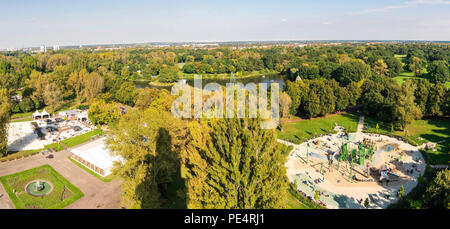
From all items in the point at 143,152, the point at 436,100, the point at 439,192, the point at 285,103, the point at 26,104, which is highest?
the point at 436,100

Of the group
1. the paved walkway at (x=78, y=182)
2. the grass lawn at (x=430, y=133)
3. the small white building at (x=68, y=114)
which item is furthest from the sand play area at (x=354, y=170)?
the small white building at (x=68, y=114)

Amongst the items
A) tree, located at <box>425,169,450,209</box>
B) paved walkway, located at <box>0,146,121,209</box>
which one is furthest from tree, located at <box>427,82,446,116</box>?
paved walkway, located at <box>0,146,121,209</box>

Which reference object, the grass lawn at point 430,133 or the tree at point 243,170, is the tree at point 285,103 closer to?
the grass lawn at point 430,133

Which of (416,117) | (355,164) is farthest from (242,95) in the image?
(416,117)

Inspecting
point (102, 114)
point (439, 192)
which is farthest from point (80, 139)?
point (439, 192)

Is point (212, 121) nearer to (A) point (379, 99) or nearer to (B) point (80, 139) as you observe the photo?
(B) point (80, 139)
